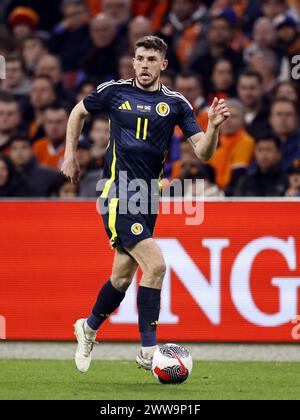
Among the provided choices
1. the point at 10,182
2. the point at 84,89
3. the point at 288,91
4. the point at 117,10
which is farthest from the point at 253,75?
the point at 117,10

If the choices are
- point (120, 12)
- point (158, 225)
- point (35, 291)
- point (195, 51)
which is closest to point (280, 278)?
point (158, 225)

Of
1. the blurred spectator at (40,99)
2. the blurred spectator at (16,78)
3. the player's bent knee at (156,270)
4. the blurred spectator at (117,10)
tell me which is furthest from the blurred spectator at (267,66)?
the player's bent knee at (156,270)

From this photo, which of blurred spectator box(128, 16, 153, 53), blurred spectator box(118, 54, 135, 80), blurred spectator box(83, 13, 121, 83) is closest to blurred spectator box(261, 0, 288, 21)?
blurred spectator box(128, 16, 153, 53)

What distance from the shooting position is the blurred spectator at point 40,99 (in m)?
15.9

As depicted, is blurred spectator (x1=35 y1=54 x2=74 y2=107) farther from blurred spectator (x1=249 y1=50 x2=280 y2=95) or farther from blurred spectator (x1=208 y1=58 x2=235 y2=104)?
blurred spectator (x1=249 y1=50 x2=280 y2=95)

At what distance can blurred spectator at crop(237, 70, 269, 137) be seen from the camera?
14.3m

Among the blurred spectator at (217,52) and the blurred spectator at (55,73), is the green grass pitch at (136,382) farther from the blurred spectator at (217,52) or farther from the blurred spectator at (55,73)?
the blurred spectator at (55,73)

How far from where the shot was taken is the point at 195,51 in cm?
1614

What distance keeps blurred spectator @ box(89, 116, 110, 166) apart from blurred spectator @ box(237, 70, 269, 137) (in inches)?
65.7

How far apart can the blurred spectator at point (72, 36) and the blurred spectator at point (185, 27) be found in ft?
4.56

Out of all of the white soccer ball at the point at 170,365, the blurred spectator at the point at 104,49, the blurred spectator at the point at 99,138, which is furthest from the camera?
the blurred spectator at the point at 104,49

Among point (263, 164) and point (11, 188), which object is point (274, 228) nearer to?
point (263, 164)

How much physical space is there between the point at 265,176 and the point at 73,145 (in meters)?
4.56

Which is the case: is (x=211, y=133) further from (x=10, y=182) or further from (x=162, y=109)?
(x=10, y=182)
